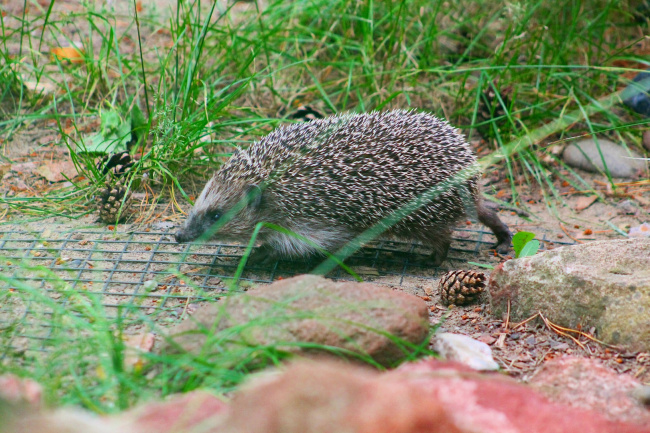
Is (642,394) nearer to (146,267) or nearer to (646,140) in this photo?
(146,267)

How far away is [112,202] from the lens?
543 cm

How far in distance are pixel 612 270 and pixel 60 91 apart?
623 centimetres

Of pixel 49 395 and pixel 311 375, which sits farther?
pixel 49 395

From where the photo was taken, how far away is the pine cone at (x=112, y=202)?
17.8ft

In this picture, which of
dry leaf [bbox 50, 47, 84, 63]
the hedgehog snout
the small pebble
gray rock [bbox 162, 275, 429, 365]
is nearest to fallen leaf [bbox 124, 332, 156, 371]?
gray rock [bbox 162, 275, 429, 365]

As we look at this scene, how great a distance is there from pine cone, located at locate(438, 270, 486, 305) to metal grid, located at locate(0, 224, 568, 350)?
41cm

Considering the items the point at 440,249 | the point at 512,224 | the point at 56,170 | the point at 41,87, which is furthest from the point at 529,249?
the point at 41,87

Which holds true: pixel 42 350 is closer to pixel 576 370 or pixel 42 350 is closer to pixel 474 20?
pixel 576 370

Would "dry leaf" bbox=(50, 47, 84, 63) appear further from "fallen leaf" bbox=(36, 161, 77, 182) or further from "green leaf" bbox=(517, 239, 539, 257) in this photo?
"green leaf" bbox=(517, 239, 539, 257)

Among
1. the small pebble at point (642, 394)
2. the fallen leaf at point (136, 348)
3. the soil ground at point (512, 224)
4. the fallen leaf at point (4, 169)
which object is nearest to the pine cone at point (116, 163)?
the soil ground at point (512, 224)

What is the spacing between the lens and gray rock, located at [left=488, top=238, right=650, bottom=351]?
3637 millimetres

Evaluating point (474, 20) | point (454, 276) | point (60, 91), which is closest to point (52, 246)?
point (60, 91)

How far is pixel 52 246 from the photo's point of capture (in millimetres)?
5102

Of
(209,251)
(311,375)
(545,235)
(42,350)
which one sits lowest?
(545,235)
